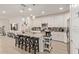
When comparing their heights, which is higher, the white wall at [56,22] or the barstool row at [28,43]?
the white wall at [56,22]

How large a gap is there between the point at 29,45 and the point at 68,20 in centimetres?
61

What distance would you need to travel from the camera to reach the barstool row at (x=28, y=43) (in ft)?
4.68

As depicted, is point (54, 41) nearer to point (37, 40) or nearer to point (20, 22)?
point (37, 40)

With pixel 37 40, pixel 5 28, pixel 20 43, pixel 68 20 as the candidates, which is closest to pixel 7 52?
pixel 20 43

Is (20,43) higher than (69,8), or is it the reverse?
(69,8)

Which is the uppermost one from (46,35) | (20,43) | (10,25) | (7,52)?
(10,25)

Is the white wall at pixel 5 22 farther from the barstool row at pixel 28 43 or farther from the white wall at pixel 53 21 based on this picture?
the barstool row at pixel 28 43

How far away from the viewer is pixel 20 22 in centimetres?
140

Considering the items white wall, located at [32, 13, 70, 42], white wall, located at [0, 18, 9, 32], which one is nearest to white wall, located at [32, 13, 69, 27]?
white wall, located at [32, 13, 70, 42]

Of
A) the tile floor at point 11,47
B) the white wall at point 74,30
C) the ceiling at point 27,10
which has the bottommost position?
the tile floor at point 11,47

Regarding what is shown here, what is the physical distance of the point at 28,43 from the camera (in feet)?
4.77

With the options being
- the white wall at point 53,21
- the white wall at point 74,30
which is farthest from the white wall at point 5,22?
the white wall at point 74,30

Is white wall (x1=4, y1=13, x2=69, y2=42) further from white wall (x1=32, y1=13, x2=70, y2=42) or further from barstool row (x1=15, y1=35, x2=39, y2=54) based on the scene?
barstool row (x1=15, y1=35, x2=39, y2=54)

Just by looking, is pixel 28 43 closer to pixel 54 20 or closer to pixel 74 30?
pixel 54 20
